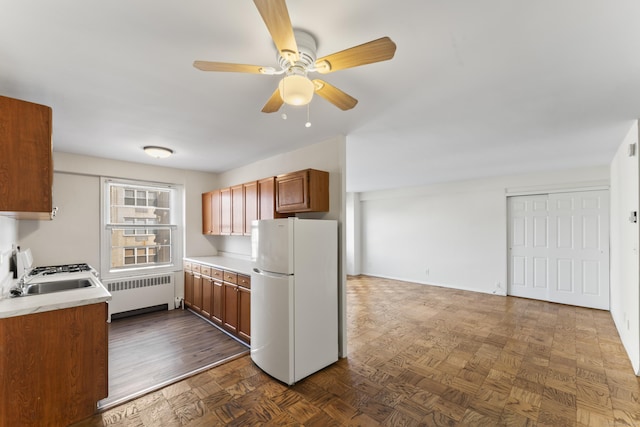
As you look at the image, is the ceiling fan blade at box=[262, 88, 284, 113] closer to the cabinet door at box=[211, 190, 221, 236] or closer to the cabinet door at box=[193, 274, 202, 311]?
the cabinet door at box=[211, 190, 221, 236]

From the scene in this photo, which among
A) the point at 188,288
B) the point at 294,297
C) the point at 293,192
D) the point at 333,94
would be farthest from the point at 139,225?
the point at 333,94

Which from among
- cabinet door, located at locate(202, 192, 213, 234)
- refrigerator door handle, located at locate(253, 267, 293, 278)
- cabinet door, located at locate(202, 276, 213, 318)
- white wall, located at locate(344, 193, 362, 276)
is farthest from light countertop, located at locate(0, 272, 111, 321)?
white wall, located at locate(344, 193, 362, 276)

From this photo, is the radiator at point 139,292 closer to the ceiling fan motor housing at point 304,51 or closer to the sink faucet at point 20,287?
the sink faucet at point 20,287

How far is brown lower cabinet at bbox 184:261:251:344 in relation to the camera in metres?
3.40

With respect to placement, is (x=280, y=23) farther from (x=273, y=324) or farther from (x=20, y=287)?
(x=20, y=287)

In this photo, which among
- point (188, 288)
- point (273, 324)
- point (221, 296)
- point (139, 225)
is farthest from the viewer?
point (188, 288)

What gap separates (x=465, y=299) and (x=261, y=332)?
14.1 ft

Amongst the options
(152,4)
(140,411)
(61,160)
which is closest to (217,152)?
(61,160)

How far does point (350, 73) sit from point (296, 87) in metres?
0.64

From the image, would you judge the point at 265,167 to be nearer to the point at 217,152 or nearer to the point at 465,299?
the point at 217,152

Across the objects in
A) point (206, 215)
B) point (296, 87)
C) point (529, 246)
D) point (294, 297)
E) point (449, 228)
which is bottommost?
point (294, 297)

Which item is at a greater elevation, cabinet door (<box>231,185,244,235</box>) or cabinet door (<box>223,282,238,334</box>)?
cabinet door (<box>231,185,244,235</box>)

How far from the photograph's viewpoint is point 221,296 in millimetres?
3832

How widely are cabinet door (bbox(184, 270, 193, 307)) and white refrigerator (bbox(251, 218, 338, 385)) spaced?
7.40ft
